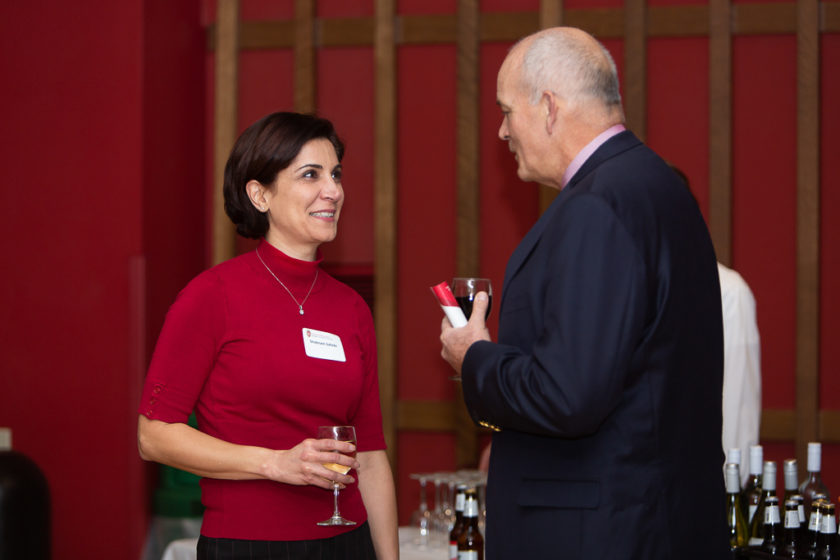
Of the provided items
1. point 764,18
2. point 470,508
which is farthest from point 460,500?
point 764,18

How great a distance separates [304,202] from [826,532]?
1.60 meters

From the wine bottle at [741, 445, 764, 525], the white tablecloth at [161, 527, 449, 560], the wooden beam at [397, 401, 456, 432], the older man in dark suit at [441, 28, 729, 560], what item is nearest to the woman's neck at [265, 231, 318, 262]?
the older man in dark suit at [441, 28, 729, 560]

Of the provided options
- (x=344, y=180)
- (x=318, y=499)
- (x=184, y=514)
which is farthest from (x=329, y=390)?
(x=344, y=180)

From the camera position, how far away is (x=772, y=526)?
8.45ft

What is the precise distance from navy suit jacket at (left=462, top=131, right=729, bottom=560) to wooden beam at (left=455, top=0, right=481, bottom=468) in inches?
115

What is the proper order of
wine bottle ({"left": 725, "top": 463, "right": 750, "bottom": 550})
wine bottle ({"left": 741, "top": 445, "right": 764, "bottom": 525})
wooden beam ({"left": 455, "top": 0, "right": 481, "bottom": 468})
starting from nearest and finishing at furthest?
wine bottle ({"left": 725, "top": 463, "right": 750, "bottom": 550}) → wine bottle ({"left": 741, "top": 445, "right": 764, "bottom": 525}) → wooden beam ({"left": 455, "top": 0, "right": 481, "bottom": 468})

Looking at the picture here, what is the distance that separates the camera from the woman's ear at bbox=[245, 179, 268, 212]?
2.26 metres

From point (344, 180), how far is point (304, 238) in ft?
8.38

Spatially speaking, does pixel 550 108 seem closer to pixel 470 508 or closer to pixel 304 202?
pixel 304 202

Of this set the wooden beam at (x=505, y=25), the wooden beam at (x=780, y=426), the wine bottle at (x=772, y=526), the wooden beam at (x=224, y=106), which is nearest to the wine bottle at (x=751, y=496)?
the wine bottle at (x=772, y=526)

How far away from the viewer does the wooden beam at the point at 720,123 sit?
4.45 metres

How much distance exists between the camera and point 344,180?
4.75m

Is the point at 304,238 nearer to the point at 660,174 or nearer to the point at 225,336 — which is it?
the point at 225,336

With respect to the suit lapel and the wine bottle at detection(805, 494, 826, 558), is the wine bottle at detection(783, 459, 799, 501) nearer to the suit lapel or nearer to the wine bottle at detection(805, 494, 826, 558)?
the wine bottle at detection(805, 494, 826, 558)
